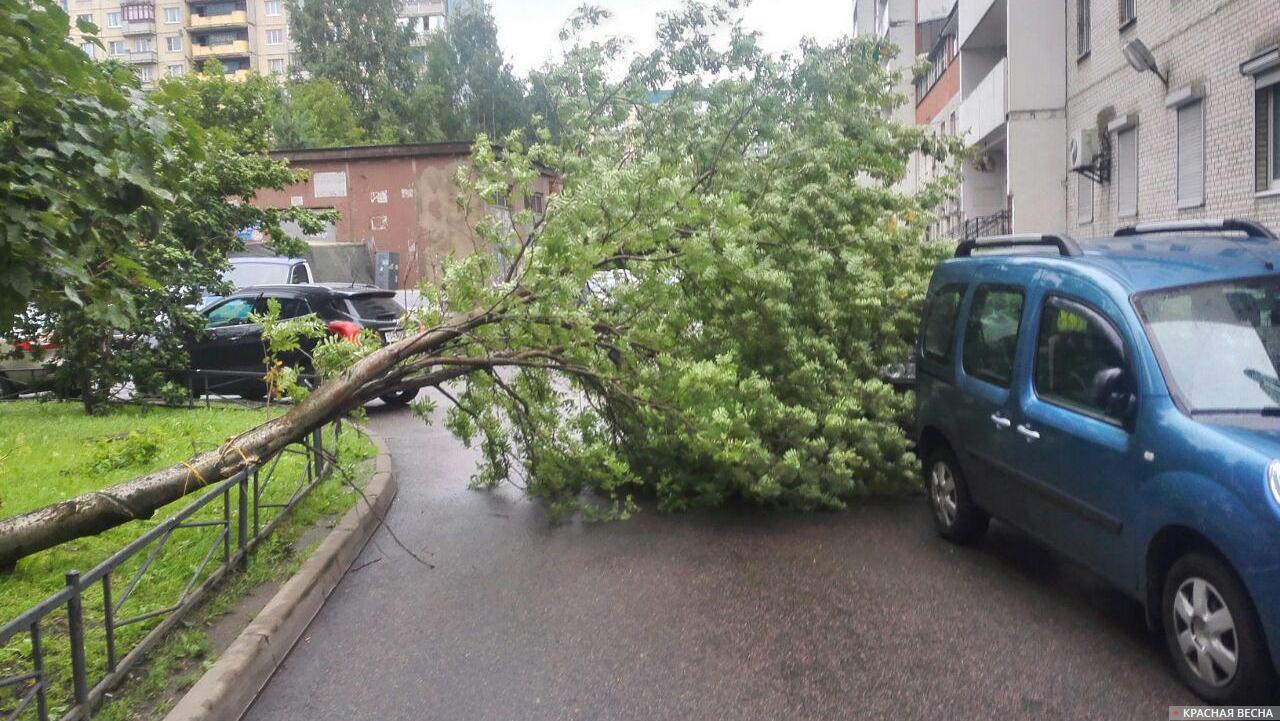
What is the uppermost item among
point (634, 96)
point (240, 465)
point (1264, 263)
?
point (634, 96)

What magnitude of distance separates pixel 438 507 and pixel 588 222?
2.81m

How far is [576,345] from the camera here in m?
8.61

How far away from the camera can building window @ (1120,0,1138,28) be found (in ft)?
60.6

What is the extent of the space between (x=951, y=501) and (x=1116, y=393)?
7.94 feet

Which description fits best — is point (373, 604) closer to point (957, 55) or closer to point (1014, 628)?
point (1014, 628)

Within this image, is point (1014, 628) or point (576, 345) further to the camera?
point (576, 345)

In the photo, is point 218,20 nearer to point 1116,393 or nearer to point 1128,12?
point 1128,12

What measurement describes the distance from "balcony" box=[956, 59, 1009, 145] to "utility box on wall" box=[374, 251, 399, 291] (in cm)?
1488

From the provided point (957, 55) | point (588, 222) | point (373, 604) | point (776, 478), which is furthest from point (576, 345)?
point (957, 55)

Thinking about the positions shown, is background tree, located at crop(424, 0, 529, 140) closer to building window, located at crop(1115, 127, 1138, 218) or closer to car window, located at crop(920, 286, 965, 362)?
building window, located at crop(1115, 127, 1138, 218)

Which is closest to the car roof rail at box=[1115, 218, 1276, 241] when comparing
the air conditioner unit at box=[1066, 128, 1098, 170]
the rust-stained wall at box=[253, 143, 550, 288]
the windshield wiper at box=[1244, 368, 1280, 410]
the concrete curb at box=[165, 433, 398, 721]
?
the windshield wiper at box=[1244, 368, 1280, 410]

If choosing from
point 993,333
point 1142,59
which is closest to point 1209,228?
point 993,333

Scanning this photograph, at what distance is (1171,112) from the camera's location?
1733cm

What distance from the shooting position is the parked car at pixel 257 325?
1620cm
